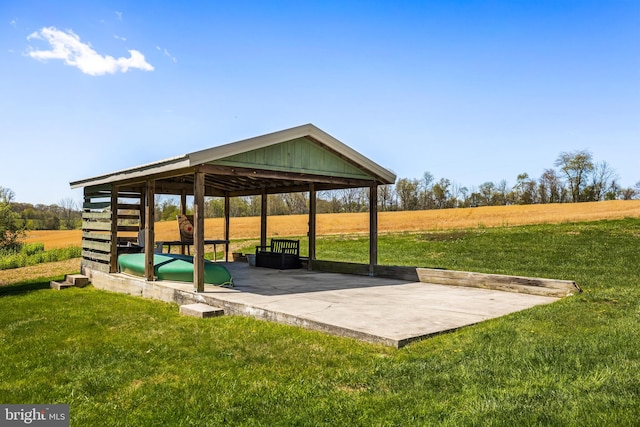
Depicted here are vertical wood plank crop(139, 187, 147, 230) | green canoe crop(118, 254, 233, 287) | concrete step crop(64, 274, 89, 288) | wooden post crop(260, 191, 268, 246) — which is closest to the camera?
green canoe crop(118, 254, 233, 287)

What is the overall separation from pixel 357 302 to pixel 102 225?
261 inches

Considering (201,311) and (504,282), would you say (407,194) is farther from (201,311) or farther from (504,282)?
(201,311)

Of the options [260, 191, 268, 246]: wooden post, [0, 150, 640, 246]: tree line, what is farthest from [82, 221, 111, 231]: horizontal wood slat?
[0, 150, 640, 246]: tree line

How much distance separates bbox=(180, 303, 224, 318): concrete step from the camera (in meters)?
6.40

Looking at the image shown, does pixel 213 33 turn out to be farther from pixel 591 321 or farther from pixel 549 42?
pixel 591 321

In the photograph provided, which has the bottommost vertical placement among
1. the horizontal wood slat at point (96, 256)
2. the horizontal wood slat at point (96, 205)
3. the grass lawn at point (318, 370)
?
the grass lawn at point (318, 370)

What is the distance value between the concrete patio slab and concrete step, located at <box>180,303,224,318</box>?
20cm

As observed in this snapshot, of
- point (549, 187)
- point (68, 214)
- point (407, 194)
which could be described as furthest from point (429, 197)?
point (68, 214)

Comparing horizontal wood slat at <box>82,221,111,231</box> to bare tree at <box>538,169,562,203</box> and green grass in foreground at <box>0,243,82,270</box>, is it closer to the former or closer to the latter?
green grass in foreground at <box>0,243,82,270</box>

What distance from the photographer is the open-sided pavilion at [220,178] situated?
774 cm

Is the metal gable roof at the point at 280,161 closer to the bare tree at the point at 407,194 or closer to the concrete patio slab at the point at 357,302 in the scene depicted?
the concrete patio slab at the point at 357,302

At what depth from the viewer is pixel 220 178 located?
1162cm

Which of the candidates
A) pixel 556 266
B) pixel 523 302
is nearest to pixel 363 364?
pixel 523 302

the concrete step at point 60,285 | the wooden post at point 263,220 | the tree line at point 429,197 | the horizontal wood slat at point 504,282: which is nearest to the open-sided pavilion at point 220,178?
the wooden post at point 263,220
